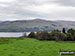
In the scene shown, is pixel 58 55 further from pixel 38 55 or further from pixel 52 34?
pixel 52 34

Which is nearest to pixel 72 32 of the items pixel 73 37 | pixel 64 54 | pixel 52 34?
pixel 73 37

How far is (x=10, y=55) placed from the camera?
32281 millimetres

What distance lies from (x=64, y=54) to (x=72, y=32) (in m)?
66.0

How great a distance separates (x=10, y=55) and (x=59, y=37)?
6097 cm

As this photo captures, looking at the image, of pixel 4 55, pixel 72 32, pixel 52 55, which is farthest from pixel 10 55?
pixel 72 32

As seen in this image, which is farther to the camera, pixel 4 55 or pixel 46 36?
pixel 46 36

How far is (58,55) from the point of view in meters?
32.5

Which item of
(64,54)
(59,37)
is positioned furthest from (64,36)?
(64,54)

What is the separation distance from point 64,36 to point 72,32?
10.7 m

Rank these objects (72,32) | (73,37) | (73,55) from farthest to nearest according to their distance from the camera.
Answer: (72,32), (73,37), (73,55)

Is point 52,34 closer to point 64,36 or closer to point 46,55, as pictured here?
point 64,36

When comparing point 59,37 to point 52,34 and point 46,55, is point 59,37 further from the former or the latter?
point 46,55

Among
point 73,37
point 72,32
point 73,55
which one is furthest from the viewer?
point 72,32

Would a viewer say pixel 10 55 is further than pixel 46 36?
No
